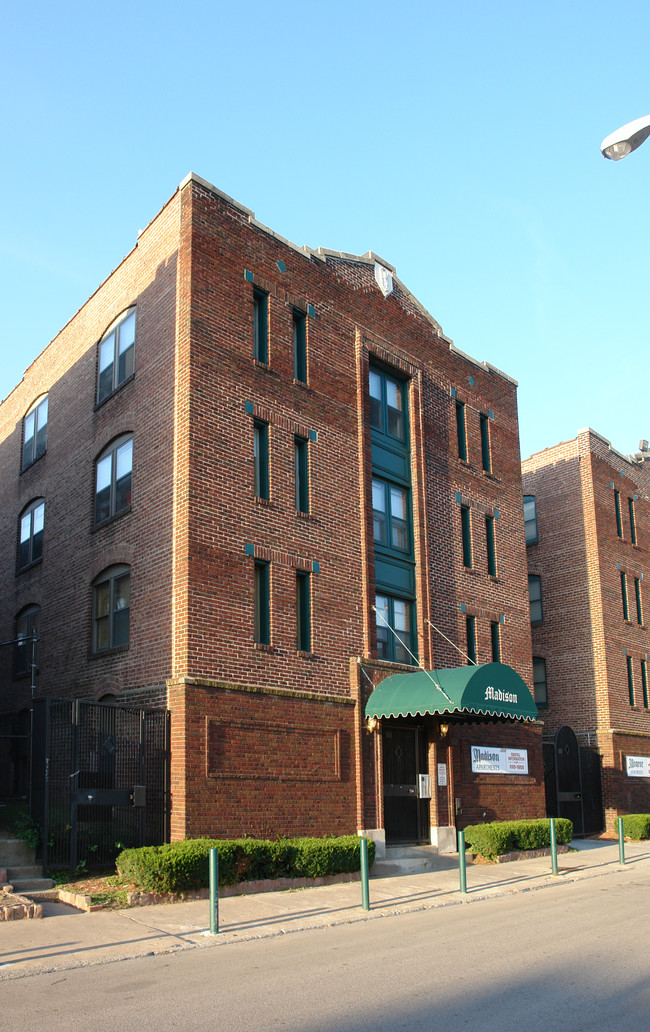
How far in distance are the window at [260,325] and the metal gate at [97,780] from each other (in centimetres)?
847

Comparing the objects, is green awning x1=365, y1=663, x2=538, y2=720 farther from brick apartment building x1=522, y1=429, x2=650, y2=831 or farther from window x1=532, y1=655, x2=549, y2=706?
window x1=532, y1=655, x2=549, y2=706

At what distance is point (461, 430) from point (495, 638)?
6112mm

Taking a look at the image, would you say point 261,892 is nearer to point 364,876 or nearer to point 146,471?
point 364,876

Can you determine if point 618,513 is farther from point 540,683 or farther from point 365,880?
point 365,880

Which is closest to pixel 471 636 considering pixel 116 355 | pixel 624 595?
pixel 116 355

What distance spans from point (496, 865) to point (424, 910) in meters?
7.21

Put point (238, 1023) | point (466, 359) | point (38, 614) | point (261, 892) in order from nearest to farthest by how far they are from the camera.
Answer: point (238, 1023) < point (261, 892) < point (38, 614) < point (466, 359)

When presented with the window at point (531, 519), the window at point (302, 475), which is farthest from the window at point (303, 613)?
the window at point (531, 519)

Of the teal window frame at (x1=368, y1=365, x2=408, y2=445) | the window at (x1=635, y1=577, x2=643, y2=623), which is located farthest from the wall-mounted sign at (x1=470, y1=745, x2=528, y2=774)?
the window at (x1=635, y1=577, x2=643, y2=623)

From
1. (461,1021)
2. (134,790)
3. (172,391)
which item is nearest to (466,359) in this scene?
(172,391)

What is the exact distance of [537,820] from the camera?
79.4ft

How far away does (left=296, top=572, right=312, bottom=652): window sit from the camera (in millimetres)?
20562

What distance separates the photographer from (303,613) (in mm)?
20844

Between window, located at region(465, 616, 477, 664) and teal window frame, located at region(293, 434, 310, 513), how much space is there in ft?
22.6
